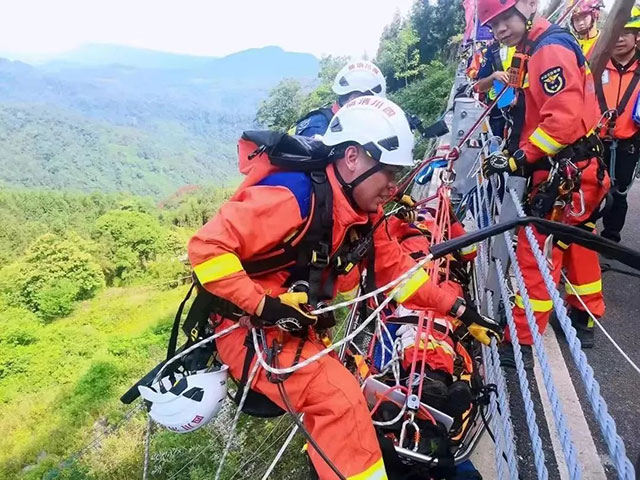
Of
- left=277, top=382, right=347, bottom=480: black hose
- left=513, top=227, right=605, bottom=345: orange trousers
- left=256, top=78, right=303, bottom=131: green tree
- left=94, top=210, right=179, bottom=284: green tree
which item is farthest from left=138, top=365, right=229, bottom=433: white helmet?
left=94, top=210, right=179, bottom=284: green tree

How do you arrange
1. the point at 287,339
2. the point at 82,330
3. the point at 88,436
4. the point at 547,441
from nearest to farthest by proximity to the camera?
the point at 287,339 < the point at 547,441 < the point at 88,436 < the point at 82,330

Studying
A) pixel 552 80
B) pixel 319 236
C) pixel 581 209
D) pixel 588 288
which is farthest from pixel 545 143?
pixel 319 236

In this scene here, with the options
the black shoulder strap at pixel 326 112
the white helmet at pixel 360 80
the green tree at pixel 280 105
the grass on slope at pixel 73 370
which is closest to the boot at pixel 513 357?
the black shoulder strap at pixel 326 112

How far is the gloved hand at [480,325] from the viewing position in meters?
2.55

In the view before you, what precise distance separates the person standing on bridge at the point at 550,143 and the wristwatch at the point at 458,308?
3.11ft

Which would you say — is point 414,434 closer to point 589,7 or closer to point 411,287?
point 411,287

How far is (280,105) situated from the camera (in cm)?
5109

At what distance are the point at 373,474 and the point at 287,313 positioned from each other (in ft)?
2.60

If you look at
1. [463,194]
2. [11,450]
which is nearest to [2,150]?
[11,450]

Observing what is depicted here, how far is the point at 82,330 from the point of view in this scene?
33969mm

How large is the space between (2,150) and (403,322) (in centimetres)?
19380

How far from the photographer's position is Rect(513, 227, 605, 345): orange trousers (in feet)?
10.8

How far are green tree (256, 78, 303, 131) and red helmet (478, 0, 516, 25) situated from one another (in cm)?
4732

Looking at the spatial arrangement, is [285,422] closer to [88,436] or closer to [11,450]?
[88,436]
